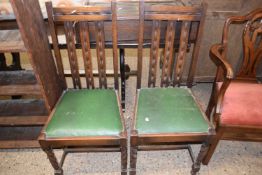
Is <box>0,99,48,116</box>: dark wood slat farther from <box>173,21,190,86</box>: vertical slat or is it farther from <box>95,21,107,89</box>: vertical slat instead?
<box>173,21,190,86</box>: vertical slat

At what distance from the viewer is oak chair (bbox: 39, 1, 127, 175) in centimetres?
118

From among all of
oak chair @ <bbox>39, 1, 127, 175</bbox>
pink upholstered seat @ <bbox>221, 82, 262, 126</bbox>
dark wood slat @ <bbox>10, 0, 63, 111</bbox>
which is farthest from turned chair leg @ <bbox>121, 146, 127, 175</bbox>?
pink upholstered seat @ <bbox>221, 82, 262, 126</bbox>

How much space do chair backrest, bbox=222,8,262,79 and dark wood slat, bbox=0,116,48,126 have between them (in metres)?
1.41

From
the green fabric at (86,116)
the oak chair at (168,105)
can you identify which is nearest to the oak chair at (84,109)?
the green fabric at (86,116)

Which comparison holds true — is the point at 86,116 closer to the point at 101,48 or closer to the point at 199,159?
the point at 101,48

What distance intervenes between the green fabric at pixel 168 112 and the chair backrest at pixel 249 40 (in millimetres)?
462

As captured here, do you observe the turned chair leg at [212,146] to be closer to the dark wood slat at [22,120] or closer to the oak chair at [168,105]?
the oak chair at [168,105]

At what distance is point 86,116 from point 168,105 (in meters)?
0.54

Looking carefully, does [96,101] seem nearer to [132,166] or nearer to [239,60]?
[132,166]

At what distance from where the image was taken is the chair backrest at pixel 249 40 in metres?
1.40

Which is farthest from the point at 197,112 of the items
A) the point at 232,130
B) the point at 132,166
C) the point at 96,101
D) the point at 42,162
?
the point at 42,162

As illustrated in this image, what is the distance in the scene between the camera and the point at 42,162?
160 cm

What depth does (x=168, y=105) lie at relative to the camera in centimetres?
135

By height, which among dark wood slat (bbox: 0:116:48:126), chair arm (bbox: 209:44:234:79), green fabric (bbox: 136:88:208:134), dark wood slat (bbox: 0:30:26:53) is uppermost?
dark wood slat (bbox: 0:30:26:53)
